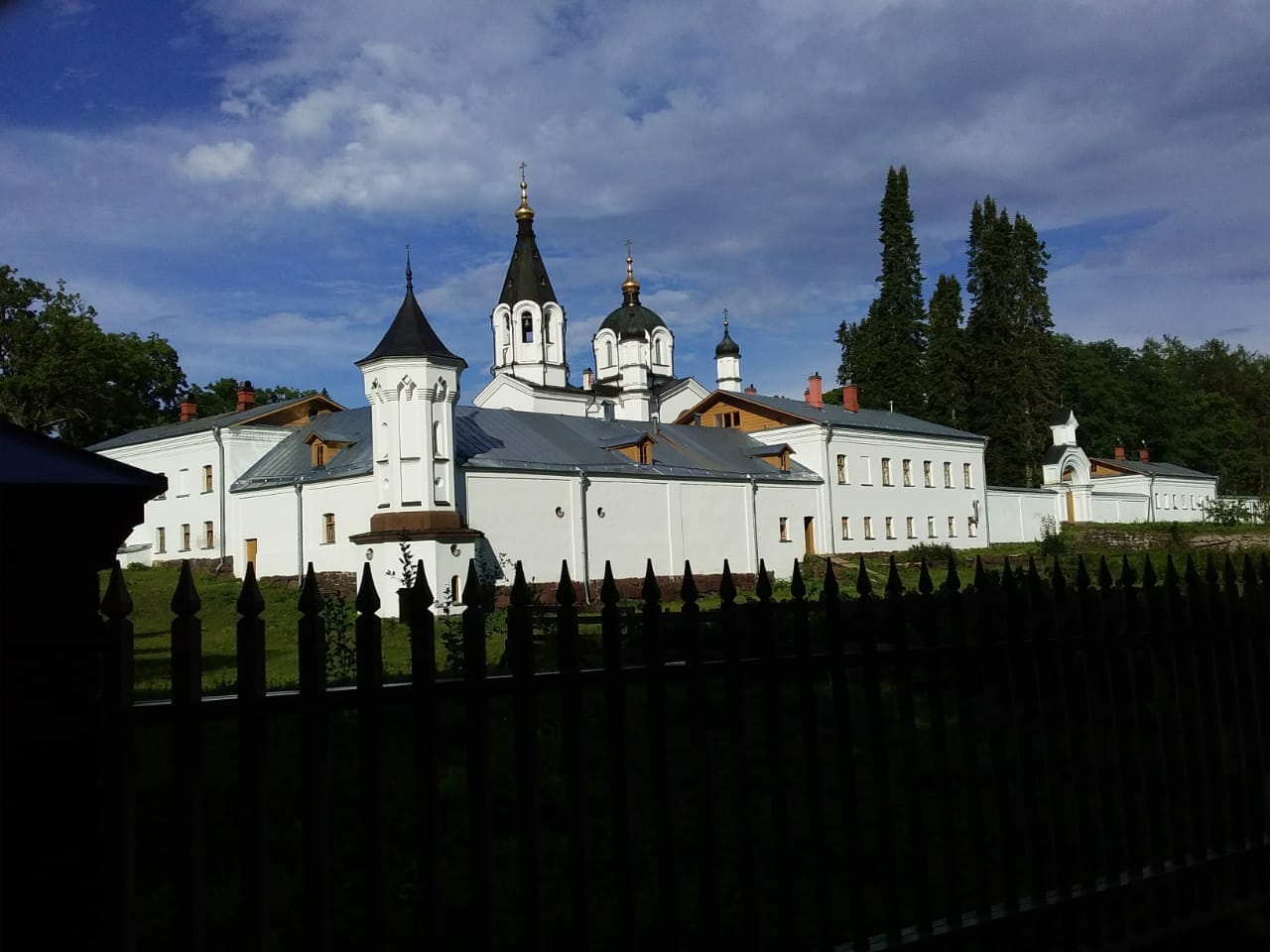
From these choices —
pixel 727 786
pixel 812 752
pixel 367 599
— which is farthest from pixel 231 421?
pixel 367 599

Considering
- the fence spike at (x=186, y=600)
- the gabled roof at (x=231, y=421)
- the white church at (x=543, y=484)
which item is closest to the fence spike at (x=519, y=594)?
the fence spike at (x=186, y=600)

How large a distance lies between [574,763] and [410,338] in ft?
92.4

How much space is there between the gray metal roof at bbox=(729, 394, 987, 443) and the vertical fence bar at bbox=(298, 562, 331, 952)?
133 ft

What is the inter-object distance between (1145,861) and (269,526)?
32.1 meters

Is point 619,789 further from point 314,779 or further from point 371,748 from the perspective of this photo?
point 314,779

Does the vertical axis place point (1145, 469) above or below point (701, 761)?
above

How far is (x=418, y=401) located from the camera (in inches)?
1204

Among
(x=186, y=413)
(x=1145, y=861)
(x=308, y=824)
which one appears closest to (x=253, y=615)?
(x=308, y=824)

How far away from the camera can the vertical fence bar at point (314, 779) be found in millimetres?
3020

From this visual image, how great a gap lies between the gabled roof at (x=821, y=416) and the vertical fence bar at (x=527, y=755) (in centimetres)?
4016

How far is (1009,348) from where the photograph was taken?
56.4m

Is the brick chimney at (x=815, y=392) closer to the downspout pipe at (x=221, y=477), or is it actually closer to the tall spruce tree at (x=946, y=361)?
the tall spruce tree at (x=946, y=361)

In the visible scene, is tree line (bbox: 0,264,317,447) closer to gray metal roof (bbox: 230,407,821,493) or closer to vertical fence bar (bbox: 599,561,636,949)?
gray metal roof (bbox: 230,407,821,493)

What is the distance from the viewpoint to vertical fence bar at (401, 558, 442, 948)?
3172mm
